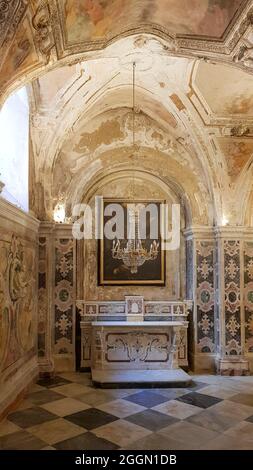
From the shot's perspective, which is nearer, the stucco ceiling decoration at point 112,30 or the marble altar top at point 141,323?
the stucco ceiling decoration at point 112,30

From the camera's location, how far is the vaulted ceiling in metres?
4.49

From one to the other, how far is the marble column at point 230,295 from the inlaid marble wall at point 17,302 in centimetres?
382

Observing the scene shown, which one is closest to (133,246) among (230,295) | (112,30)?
(230,295)

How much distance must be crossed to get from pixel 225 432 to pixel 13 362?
10.6 feet

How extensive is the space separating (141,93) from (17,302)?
4.46 metres

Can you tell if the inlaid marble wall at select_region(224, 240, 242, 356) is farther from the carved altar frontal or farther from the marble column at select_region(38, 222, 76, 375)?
the marble column at select_region(38, 222, 76, 375)

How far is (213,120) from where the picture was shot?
8250 millimetres

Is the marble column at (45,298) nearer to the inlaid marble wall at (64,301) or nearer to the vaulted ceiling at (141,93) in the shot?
the inlaid marble wall at (64,301)

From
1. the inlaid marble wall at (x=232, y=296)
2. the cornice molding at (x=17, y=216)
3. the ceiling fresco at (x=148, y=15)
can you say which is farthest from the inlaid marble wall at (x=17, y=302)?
the inlaid marble wall at (x=232, y=296)

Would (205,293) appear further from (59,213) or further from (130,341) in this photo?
(59,213)

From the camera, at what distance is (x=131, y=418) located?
5883 mm

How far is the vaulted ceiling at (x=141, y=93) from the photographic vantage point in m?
4.49
